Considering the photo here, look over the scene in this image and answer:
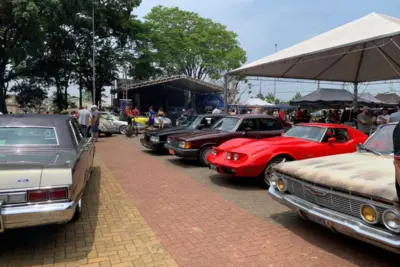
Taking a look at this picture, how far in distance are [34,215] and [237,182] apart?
14.3 ft

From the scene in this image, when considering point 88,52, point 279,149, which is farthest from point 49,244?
point 88,52

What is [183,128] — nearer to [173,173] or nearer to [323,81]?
[173,173]

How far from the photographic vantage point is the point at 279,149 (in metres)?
6.27

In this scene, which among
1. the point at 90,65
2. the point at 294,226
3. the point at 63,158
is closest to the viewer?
the point at 63,158

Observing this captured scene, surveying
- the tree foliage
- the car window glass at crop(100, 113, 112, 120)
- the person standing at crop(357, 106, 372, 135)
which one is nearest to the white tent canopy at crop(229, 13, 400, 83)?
the person standing at crop(357, 106, 372, 135)

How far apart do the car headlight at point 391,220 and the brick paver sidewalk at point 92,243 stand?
2115mm

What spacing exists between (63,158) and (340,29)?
10794mm

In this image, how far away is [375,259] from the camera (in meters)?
3.40

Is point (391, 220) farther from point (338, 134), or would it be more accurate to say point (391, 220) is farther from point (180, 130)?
point (180, 130)

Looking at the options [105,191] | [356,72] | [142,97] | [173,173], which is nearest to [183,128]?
[173,173]

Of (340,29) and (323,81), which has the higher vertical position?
(340,29)

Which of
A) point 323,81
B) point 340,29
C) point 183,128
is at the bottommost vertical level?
point 183,128

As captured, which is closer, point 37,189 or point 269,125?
point 37,189

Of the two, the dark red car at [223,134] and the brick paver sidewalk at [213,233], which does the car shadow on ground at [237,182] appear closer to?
the brick paver sidewalk at [213,233]
